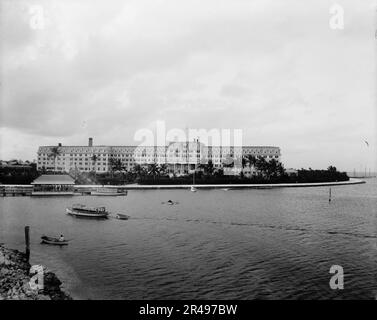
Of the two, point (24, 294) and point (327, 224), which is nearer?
point (24, 294)

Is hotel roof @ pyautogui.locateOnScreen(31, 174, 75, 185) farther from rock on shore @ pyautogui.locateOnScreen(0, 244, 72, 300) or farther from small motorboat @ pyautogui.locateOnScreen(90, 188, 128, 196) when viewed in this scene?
rock on shore @ pyautogui.locateOnScreen(0, 244, 72, 300)

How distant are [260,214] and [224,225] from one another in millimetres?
16185

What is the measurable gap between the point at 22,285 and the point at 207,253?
21.4 m

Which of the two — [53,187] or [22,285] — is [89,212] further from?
[53,187]

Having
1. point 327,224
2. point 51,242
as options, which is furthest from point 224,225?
point 51,242

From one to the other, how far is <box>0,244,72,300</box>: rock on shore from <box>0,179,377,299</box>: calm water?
204 cm

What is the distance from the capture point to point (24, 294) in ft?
91.7

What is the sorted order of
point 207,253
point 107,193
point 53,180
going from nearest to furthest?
point 207,253 < point 107,193 < point 53,180

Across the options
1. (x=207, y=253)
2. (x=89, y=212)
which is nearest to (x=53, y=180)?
(x=89, y=212)

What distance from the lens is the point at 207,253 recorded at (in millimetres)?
44375

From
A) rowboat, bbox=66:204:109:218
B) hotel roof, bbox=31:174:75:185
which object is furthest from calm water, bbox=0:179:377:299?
hotel roof, bbox=31:174:75:185

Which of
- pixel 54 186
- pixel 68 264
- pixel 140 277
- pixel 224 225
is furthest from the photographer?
pixel 54 186
